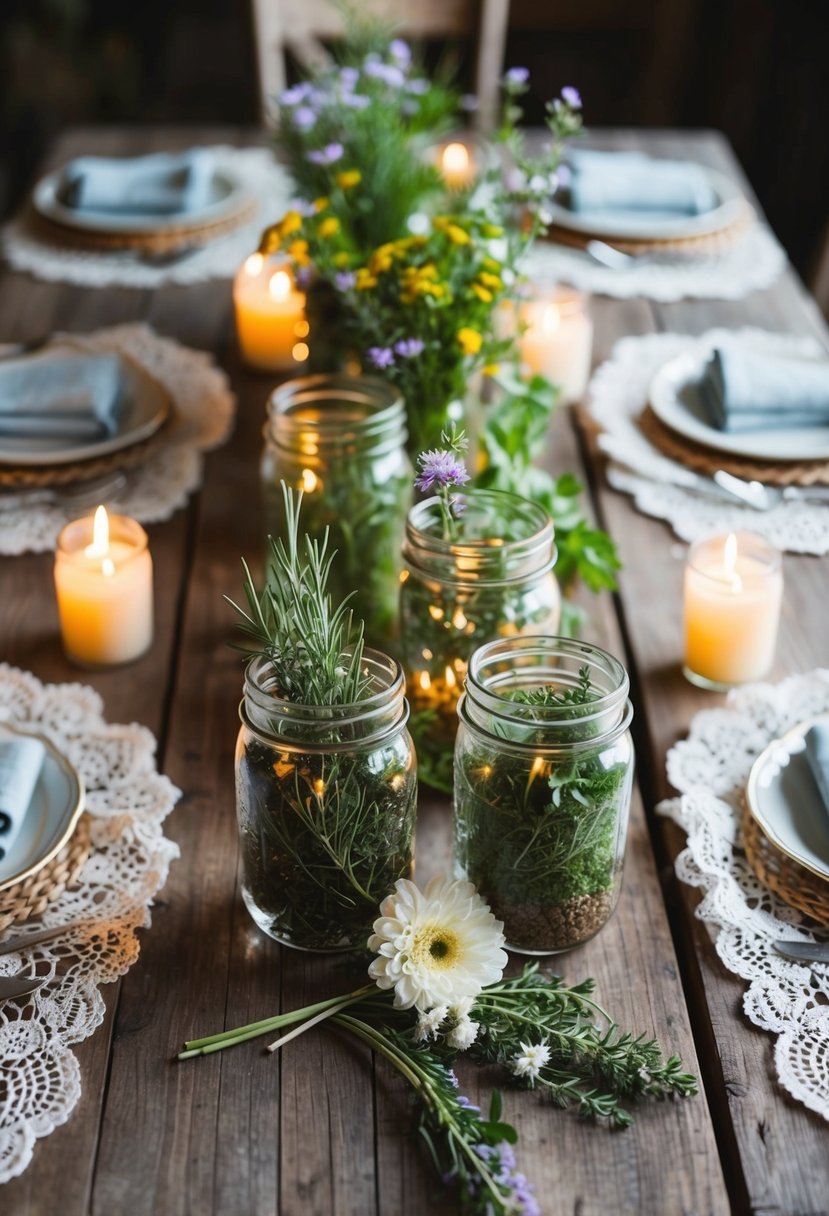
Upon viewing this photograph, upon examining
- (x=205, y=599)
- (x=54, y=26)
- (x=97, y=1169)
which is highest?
(x=97, y=1169)

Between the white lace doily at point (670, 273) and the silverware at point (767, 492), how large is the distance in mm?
544

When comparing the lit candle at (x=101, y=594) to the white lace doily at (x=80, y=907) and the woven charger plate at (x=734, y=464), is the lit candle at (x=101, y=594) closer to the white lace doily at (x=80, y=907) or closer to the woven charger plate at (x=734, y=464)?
the white lace doily at (x=80, y=907)

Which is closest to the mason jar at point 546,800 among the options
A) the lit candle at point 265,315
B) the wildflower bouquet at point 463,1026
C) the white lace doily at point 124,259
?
the wildflower bouquet at point 463,1026

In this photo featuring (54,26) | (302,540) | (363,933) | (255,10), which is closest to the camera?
(363,933)

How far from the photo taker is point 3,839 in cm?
93

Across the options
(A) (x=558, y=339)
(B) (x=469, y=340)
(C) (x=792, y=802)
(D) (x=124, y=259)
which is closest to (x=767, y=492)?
(A) (x=558, y=339)

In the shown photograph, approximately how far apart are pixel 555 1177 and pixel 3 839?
0.45m

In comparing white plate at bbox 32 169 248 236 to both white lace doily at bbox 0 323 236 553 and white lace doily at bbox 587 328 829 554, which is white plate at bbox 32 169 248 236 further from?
white lace doily at bbox 587 328 829 554

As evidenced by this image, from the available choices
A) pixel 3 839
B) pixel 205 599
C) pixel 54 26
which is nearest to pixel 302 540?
pixel 205 599

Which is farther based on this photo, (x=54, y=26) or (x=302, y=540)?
(x=54, y=26)

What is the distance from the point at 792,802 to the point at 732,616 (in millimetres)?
214

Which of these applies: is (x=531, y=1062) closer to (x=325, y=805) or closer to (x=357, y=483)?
(x=325, y=805)

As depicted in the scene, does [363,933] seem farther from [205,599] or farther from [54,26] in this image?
[54,26]

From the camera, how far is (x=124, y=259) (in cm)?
203
